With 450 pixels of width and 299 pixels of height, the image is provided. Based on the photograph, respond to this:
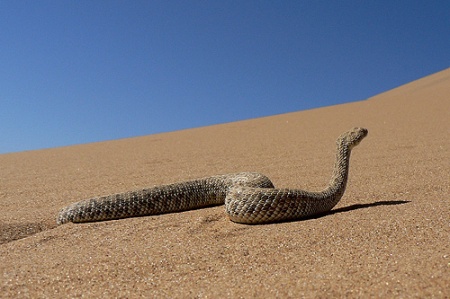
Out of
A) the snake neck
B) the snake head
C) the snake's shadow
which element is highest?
the snake head

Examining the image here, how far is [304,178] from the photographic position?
9039 mm

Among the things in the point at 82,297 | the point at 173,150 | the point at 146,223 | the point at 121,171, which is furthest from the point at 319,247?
the point at 173,150

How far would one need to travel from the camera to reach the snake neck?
609cm

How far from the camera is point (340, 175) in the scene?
6.36 metres

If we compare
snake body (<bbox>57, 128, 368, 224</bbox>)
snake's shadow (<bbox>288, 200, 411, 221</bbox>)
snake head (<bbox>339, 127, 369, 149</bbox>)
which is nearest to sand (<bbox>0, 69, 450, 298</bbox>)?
snake's shadow (<bbox>288, 200, 411, 221</bbox>)

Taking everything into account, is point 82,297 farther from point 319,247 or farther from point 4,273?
point 319,247

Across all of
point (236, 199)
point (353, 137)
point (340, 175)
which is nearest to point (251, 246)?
point (236, 199)

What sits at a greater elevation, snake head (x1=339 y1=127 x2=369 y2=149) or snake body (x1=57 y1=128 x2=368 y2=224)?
snake head (x1=339 y1=127 x2=369 y2=149)

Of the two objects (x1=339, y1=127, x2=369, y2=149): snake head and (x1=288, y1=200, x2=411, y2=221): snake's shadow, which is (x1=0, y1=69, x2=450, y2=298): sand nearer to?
(x1=288, y1=200, x2=411, y2=221): snake's shadow

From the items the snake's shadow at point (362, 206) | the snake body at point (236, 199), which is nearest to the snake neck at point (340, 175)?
the snake body at point (236, 199)

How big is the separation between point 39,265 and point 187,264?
4.68ft

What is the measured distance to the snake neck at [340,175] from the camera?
6094 mm

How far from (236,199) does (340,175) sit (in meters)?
1.68

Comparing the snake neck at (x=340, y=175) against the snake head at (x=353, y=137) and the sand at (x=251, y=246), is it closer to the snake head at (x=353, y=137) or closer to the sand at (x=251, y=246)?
the snake head at (x=353, y=137)
